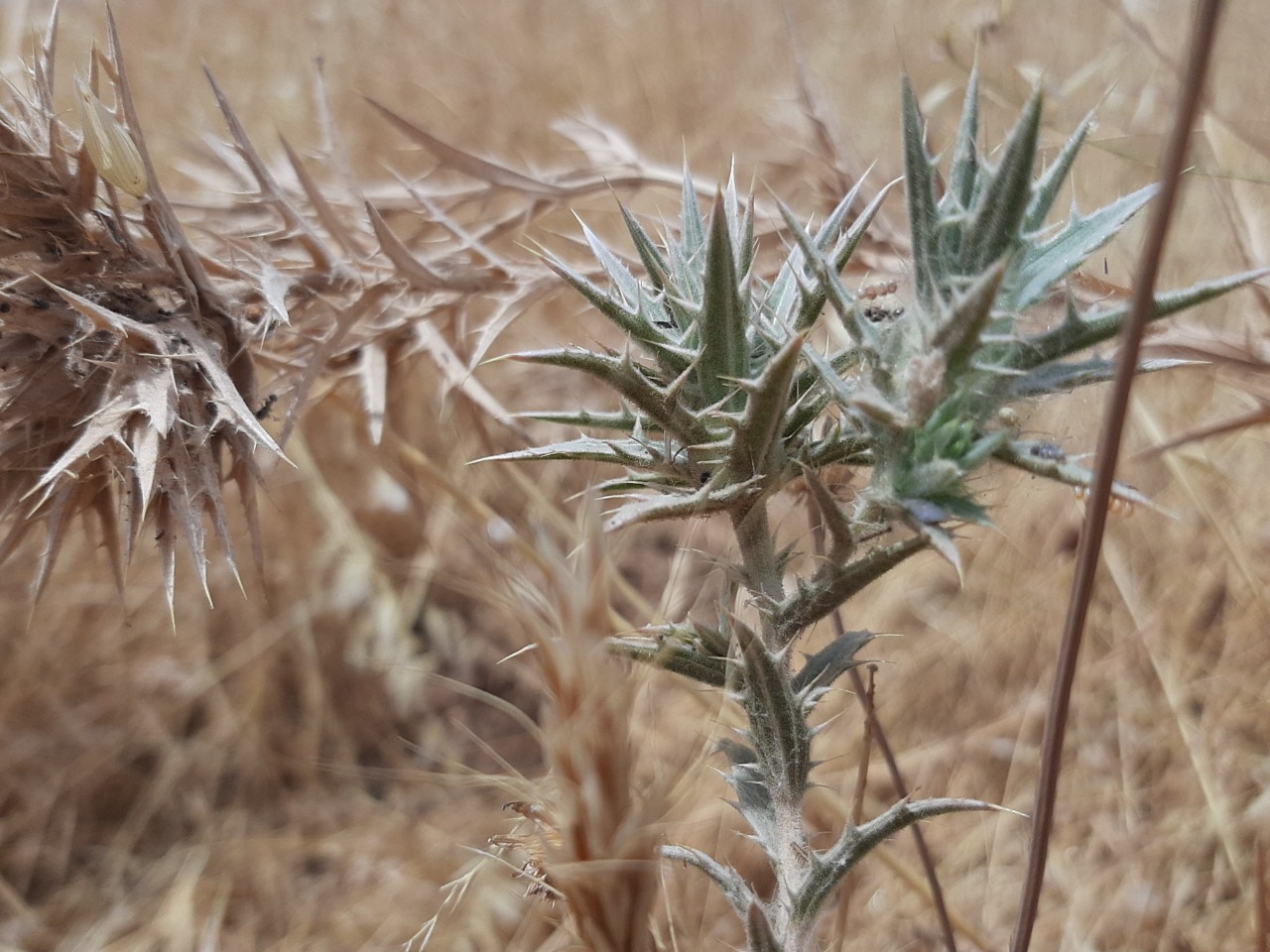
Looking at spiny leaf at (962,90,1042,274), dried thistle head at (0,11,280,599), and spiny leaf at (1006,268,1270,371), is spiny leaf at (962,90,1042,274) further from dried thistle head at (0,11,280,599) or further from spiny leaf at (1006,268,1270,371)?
dried thistle head at (0,11,280,599)

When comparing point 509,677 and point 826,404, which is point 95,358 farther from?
point 509,677

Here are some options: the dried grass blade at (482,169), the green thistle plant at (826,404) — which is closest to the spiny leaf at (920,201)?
the green thistle plant at (826,404)

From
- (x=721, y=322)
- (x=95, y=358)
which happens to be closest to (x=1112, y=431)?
(x=721, y=322)

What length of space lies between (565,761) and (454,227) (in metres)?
0.57

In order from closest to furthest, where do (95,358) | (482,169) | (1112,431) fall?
(1112,431), (95,358), (482,169)

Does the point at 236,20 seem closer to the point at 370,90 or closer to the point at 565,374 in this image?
the point at 370,90

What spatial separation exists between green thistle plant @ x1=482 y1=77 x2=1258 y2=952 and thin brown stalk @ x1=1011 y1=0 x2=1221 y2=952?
0.02m

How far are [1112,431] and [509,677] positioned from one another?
154 cm

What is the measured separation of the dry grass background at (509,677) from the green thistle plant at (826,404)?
0.17 metres

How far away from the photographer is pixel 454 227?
0.79 metres

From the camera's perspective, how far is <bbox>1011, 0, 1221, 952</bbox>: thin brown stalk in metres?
0.26

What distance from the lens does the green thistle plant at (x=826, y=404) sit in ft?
1.09

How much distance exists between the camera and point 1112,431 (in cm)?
31

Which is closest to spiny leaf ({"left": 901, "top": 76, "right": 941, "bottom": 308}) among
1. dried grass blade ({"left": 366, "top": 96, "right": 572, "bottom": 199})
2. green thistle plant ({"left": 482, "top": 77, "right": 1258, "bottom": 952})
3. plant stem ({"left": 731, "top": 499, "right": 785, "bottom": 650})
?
green thistle plant ({"left": 482, "top": 77, "right": 1258, "bottom": 952})
